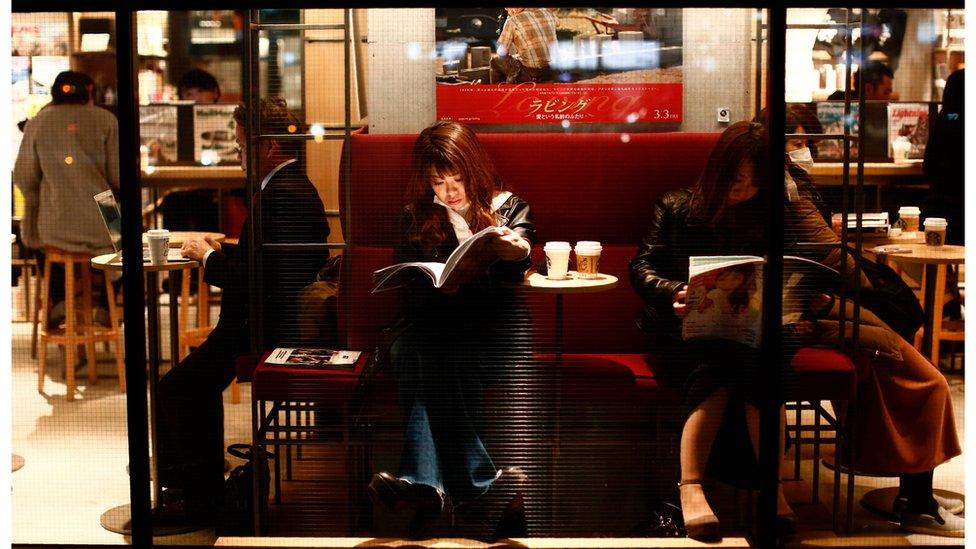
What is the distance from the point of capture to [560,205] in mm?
3023

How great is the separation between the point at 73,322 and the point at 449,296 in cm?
233

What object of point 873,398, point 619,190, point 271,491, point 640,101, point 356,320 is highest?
point 640,101

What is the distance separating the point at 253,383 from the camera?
124 inches

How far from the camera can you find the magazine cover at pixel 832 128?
2.94 metres

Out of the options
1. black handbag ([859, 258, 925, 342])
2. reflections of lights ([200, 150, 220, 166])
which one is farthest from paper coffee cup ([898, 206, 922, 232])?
reflections of lights ([200, 150, 220, 166])

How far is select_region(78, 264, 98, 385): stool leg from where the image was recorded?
413 cm

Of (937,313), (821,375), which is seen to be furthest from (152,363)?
(937,313)

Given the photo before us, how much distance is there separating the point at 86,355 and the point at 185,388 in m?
1.15

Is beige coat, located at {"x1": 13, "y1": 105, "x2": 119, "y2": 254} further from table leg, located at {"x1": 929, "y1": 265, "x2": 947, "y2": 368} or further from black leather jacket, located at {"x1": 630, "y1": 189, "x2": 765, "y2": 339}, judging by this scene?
table leg, located at {"x1": 929, "y1": 265, "x2": 947, "y2": 368}

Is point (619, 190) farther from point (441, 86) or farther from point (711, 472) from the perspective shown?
point (711, 472)

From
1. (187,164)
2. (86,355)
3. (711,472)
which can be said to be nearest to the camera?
(711,472)

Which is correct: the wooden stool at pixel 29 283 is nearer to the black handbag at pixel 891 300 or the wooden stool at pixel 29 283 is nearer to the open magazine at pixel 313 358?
the open magazine at pixel 313 358

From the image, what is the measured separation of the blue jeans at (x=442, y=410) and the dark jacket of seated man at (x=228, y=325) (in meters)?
0.35

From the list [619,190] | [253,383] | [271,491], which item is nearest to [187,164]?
[253,383]
